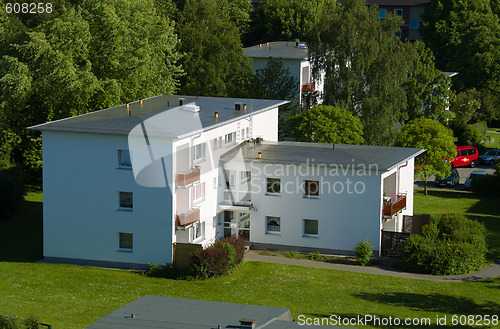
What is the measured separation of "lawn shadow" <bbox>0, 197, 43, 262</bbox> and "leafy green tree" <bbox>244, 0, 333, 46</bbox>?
145 feet

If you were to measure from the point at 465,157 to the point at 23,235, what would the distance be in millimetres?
35822

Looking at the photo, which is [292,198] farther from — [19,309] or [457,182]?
[457,182]

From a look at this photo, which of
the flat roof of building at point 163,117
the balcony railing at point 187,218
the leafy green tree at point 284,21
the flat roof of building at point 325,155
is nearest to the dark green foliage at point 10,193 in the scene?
the flat roof of building at point 163,117

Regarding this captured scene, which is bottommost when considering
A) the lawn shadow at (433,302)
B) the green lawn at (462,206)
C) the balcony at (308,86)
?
the lawn shadow at (433,302)

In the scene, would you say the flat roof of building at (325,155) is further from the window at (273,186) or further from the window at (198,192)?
the window at (198,192)

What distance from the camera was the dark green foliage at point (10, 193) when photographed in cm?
4291

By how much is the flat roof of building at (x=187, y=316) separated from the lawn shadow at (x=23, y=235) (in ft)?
59.9

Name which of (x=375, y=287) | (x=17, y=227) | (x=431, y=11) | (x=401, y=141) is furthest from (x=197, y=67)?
(x=431, y=11)

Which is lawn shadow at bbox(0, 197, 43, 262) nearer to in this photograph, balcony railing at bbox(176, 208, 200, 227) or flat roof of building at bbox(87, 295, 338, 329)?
balcony railing at bbox(176, 208, 200, 227)

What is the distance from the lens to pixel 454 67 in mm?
83312

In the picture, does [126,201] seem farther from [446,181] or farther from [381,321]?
[446,181]

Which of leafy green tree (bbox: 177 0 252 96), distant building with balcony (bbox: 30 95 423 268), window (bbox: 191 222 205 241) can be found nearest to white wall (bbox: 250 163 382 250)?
distant building with balcony (bbox: 30 95 423 268)

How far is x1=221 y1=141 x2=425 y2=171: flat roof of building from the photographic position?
38.1m

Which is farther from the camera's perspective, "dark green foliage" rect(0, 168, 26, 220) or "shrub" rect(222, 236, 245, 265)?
"dark green foliage" rect(0, 168, 26, 220)
